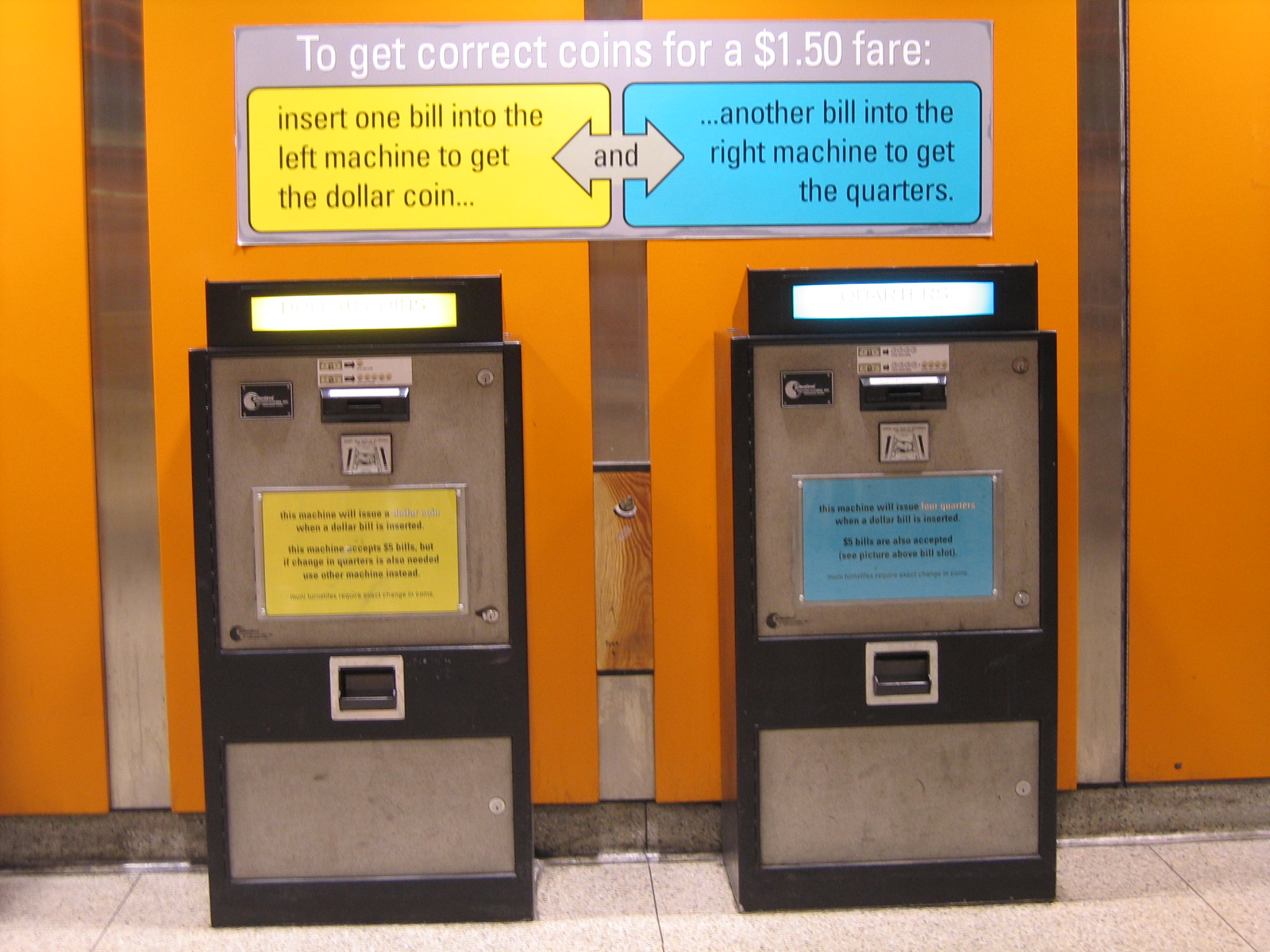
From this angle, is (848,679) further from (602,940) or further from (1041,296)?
(1041,296)

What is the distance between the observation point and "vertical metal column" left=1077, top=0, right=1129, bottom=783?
292cm

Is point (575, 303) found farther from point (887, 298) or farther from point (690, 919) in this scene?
point (690, 919)

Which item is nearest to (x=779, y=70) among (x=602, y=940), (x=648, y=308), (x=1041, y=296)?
(x=648, y=308)

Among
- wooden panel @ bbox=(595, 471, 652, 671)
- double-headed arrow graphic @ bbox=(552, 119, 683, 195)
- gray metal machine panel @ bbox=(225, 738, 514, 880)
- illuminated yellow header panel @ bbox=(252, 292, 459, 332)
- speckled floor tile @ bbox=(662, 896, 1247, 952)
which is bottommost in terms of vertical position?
speckled floor tile @ bbox=(662, 896, 1247, 952)

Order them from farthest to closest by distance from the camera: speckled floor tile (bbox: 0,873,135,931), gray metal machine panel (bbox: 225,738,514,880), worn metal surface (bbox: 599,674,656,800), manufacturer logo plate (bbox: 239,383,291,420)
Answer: worn metal surface (bbox: 599,674,656,800) < speckled floor tile (bbox: 0,873,135,931) < gray metal machine panel (bbox: 225,738,514,880) < manufacturer logo plate (bbox: 239,383,291,420)

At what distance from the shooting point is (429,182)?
2865 mm

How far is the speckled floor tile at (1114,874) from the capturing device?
109 inches

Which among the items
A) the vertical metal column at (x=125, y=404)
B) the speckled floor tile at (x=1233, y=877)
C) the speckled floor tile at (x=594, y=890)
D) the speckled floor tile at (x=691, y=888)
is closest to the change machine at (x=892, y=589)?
the speckled floor tile at (x=691, y=888)

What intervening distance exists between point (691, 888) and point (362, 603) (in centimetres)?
110

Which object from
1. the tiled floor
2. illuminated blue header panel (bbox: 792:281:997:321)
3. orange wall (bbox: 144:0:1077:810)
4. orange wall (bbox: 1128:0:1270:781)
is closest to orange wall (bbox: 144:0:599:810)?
orange wall (bbox: 144:0:1077:810)

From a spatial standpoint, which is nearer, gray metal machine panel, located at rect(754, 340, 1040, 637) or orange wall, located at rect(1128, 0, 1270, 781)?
gray metal machine panel, located at rect(754, 340, 1040, 637)

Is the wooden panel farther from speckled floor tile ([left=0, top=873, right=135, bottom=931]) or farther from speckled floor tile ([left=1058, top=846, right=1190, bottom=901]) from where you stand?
speckled floor tile ([left=0, top=873, right=135, bottom=931])

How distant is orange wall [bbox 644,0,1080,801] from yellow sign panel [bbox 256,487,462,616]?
2.10 feet

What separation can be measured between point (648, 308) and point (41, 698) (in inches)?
73.3
